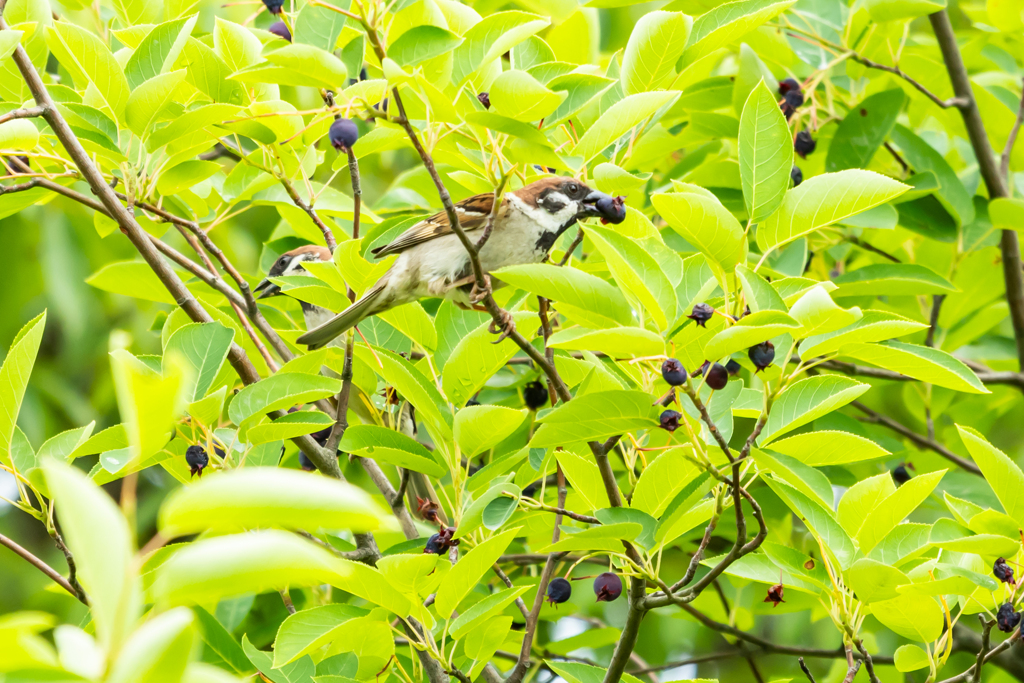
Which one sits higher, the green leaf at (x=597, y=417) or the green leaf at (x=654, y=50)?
the green leaf at (x=654, y=50)

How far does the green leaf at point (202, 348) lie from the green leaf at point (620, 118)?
3.46ft

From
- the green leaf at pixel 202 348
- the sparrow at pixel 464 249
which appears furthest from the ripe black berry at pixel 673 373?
the sparrow at pixel 464 249

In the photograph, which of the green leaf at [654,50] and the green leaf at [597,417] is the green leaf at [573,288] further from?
the green leaf at [654,50]

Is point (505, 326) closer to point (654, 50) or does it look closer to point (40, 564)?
point (654, 50)

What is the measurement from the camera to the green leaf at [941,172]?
3.66 metres

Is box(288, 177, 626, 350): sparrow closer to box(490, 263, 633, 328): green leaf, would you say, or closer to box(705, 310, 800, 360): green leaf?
box(490, 263, 633, 328): green leaf

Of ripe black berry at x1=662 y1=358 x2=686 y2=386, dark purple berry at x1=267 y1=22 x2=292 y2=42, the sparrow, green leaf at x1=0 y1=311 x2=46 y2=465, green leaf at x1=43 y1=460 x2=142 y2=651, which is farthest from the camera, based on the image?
the sparrow

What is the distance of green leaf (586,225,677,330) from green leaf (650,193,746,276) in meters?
0.10

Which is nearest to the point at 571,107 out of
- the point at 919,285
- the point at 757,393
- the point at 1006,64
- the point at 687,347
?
the point at 687,347

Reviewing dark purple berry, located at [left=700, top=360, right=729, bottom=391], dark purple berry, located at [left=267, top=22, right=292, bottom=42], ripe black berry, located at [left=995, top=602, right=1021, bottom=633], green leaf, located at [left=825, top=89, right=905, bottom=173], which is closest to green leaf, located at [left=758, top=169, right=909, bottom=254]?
dark purple berry, located at [left=700, top=360, right=729, bottom=391]

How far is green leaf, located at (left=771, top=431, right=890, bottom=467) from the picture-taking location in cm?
206

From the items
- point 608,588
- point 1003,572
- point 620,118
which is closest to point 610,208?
point 620,118

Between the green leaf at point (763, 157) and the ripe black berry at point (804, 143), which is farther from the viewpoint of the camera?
the ripe black berry at point (804, 143)

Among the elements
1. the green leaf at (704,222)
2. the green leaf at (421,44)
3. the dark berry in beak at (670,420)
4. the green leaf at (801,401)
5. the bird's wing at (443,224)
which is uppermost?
the green leaf at (421,44)
